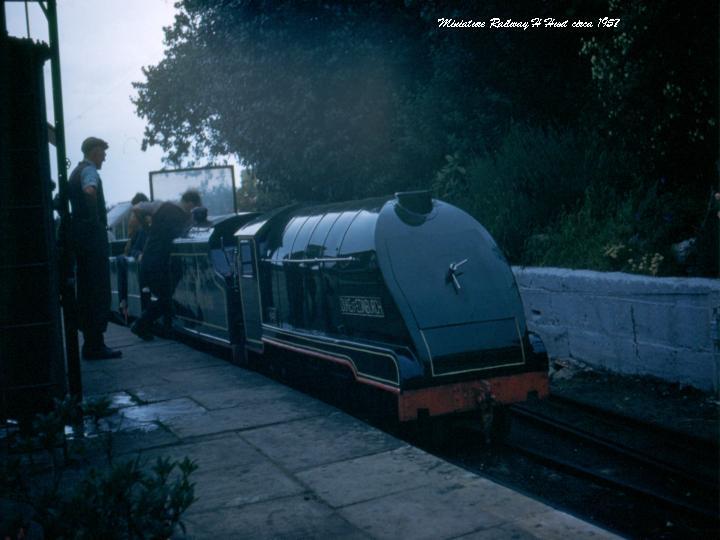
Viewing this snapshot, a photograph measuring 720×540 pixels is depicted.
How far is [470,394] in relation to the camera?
18.3 feet

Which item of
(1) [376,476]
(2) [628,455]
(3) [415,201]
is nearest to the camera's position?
(1) [376,476]

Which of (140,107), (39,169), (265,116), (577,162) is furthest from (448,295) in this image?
(140,107)

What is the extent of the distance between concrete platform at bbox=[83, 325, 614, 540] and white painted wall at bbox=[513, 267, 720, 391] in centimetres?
323

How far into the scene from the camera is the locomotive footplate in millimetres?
5359

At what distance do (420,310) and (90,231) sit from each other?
12.5ft

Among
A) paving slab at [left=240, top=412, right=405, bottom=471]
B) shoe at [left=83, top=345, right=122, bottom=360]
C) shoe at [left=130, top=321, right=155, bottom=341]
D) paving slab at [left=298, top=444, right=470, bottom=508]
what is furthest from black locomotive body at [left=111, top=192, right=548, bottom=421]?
shoe at [left=130, top=321, right=155, bottom=341]

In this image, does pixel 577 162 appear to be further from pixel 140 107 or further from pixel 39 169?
pixel 140 107

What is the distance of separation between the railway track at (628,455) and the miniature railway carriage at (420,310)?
21.1 inches

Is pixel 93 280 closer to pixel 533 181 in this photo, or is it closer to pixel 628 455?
pixel 628 455

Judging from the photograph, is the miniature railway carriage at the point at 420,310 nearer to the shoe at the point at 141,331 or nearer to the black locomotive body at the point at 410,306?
the black locomotive body at the point at 410,306

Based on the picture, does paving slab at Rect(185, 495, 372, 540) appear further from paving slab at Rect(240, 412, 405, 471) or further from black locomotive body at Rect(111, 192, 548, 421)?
black locomotive body at Rect(111, 192, 548, 421)

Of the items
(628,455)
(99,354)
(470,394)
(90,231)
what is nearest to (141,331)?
(99,354)

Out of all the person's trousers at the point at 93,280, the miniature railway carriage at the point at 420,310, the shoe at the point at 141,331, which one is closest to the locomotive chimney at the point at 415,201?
the miniature railway carriage at the point at 420,310

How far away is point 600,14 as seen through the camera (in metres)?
10.4
